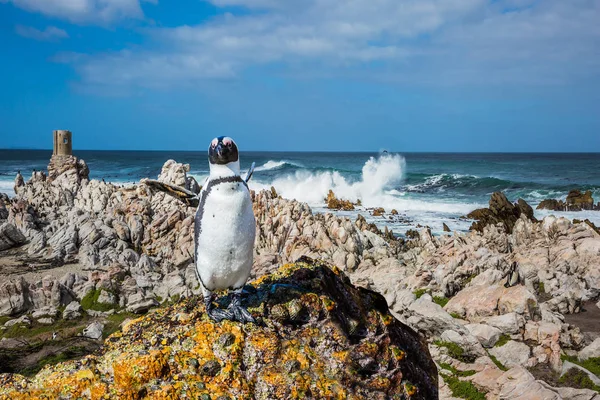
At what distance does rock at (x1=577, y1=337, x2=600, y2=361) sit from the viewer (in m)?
11.0

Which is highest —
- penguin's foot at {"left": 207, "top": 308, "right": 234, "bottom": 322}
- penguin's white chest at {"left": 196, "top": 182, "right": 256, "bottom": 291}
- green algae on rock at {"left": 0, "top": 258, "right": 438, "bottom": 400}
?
penguin's white chest at {"left": 196, "top": 182, "right": 256, "bottom": 291}

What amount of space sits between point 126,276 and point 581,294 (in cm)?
1664

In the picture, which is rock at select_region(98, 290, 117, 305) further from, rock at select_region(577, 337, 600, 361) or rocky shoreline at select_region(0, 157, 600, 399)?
rock at select_region(577, 337, 600, 361)

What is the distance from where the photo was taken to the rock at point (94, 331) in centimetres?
1478

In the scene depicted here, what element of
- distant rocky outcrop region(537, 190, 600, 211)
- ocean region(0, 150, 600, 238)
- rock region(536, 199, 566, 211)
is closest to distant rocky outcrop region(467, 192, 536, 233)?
ocean region(0, 150, 600, 238)

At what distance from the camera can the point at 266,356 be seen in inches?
195

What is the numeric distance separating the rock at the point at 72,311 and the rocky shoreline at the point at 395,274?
45 mm

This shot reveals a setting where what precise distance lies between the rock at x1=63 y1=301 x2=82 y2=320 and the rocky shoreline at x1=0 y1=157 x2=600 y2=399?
45 mm

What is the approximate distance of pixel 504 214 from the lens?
35469 mm

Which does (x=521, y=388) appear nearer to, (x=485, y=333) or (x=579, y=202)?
(x=485, y=333)

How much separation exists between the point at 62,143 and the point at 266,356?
48.0 m

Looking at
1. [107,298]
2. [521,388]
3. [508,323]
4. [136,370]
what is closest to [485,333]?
[508,323]

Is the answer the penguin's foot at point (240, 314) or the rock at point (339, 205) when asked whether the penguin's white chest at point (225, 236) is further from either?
the rock at point (339, 205)

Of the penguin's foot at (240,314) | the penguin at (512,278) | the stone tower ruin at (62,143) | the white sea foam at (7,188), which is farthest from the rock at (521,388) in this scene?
the white sea foam at (7,188)
